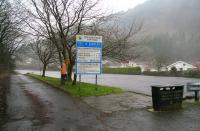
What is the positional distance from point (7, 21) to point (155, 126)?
21.0 meters

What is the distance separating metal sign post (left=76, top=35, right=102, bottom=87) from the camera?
563 inches

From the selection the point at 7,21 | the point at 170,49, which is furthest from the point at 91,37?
the point at 170,49

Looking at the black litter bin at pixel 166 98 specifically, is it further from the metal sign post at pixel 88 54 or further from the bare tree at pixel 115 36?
the bare tree at pixel 115 36

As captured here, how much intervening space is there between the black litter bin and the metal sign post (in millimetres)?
6024

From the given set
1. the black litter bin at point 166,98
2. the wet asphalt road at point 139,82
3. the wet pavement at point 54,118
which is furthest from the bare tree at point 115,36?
the black litter bin at point 166,98

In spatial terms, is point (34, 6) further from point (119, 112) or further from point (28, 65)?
point (28, 65)

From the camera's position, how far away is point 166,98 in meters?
8.95

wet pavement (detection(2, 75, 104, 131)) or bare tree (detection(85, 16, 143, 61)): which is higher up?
bare tree (detection(85, 16, 143, 61))

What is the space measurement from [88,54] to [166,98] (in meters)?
6.47

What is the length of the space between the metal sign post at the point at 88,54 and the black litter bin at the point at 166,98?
6.02 metres

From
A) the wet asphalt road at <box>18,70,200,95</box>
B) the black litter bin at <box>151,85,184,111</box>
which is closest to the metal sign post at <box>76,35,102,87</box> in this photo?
the wet asphalt road at <box>18,70,200,95</box>

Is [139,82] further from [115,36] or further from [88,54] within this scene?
[88,54]

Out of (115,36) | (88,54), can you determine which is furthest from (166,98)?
(115,36)

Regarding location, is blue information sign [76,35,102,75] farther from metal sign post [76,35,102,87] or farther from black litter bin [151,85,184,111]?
black litter bin [151,85,184,111]
